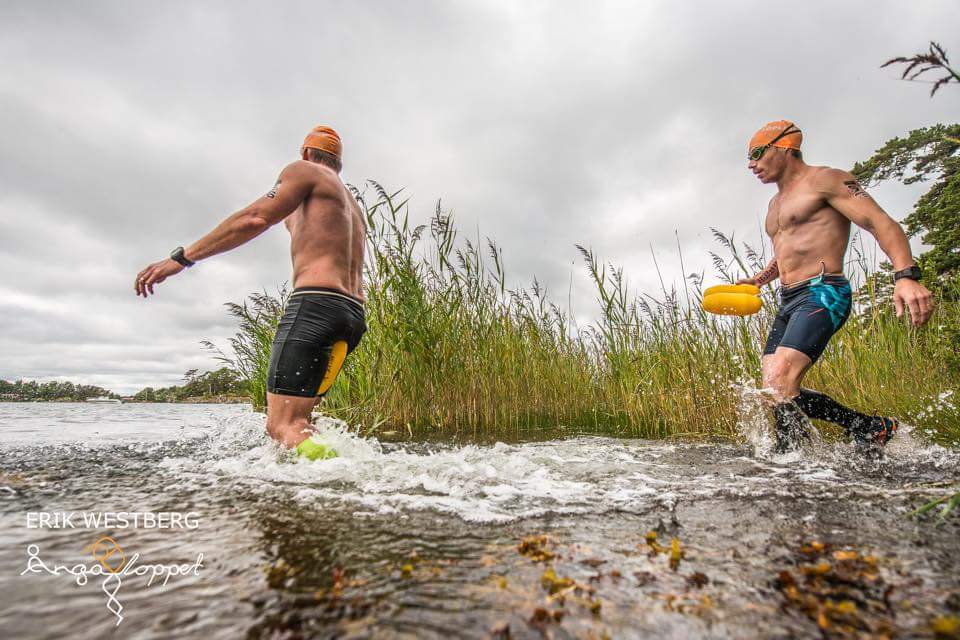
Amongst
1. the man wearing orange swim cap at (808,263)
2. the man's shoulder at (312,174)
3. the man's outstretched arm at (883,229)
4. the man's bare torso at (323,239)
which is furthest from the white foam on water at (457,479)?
the man's outstretched arm at (883,229)

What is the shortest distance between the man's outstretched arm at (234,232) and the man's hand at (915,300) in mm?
→ 3479

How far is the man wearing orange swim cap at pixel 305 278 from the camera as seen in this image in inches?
108

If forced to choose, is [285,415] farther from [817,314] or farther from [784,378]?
[817,314]

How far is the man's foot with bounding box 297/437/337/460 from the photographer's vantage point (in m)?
2.52

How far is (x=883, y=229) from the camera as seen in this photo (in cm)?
280

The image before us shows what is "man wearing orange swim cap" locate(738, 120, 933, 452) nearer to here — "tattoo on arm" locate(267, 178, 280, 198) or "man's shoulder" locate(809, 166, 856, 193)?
"man's shoulder" locate(809, 166, 856, 193)

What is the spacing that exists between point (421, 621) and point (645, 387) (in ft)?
15.4

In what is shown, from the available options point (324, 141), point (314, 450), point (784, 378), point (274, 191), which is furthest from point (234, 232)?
point (784, 378)

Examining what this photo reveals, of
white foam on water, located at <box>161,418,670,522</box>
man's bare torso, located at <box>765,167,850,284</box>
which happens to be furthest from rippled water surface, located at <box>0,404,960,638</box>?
man's bare torso, located at <box>765,167,850,284</box>

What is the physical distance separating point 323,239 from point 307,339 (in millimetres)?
650

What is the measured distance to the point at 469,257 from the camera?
545cm

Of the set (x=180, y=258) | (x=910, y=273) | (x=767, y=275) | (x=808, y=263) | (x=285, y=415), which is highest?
(x=767, y=275)

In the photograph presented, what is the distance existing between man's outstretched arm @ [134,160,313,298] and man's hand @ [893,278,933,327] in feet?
11.4

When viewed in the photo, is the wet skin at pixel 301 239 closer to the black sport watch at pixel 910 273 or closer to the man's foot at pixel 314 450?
the man's foot at pixel 314 450
